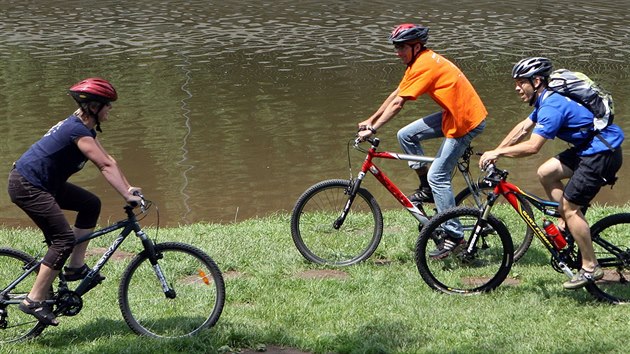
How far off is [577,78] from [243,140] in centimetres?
1041

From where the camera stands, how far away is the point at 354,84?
2147 cm

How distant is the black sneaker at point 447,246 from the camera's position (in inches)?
320

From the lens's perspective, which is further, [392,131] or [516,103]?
[516,103]

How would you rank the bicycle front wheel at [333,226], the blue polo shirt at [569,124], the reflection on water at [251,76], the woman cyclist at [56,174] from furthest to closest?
the reflection on water at [251,76]
the bicycle front wheel at [333,226]
the blue polo shirt at [569,124]
the woman cyclist at [56,174]

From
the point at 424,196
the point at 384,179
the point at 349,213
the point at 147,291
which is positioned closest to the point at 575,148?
the point at 424,196

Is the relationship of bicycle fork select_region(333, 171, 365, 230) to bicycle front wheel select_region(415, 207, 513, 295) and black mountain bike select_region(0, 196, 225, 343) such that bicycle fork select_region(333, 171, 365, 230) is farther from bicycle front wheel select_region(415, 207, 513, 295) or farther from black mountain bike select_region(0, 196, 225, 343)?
black mountain bike select_region(0, 196, 225, 343)

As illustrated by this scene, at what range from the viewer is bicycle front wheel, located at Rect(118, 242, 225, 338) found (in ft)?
21.7

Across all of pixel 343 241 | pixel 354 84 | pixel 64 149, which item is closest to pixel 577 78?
pixel 343 241

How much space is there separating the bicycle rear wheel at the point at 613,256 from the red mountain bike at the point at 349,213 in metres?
1.11

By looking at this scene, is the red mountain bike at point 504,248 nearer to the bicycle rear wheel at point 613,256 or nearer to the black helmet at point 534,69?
the bicycle rear wheel at point 613,256

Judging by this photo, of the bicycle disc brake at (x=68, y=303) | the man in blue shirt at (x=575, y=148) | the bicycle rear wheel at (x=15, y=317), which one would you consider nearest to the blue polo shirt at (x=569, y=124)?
the man in blue shirt at (x=575, y=148)

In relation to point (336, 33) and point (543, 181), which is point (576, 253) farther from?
point (336, 33)

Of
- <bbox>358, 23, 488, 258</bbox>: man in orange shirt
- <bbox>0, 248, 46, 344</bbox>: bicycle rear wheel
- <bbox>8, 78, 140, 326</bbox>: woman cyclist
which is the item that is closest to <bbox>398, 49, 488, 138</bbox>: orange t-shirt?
<bbox>358, 23, 488, 258</bbox>: man in orange shirt

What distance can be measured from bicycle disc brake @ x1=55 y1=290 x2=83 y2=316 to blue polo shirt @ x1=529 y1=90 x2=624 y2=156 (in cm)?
353
